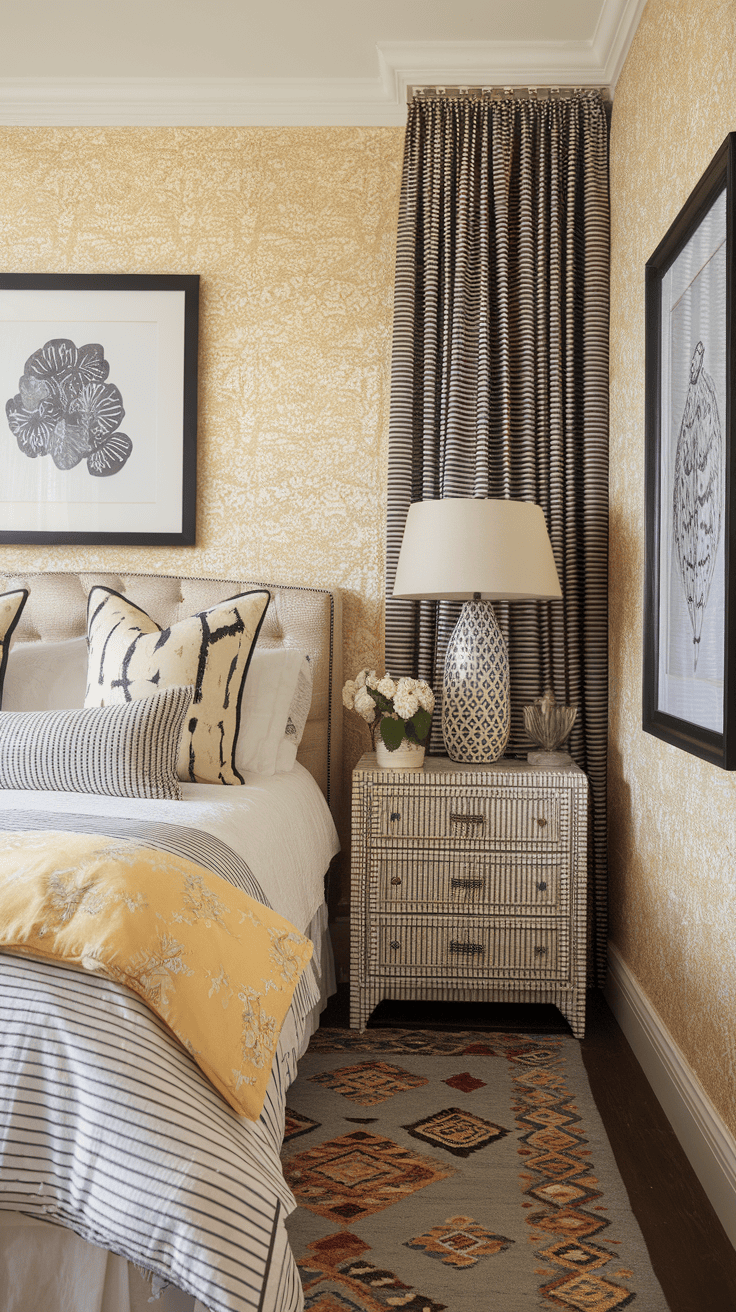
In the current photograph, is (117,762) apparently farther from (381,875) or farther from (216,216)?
(216,216)

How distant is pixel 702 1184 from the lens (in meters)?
1.67

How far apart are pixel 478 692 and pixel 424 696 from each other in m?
0.16

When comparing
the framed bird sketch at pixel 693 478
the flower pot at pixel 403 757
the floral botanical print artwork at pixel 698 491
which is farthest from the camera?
the flower pot at pixel 403 757

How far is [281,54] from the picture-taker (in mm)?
2752

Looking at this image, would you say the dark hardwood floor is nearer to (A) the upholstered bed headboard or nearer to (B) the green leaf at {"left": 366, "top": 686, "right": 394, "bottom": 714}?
(A) the upholstered bed headboard

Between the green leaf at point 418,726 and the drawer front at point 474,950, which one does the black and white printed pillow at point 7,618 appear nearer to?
the green leaf at point 418,726

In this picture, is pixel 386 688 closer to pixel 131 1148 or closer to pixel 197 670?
pixel 197 670

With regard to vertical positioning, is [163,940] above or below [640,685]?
below

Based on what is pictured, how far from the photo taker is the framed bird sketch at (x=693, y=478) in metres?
1.53

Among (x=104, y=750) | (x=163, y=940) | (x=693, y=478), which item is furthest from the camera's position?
(x=104, y=750)

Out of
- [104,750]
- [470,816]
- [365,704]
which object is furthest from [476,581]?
[104,750]

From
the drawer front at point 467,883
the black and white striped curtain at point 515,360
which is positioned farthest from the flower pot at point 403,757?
the black and white striped curtain at point 515,360

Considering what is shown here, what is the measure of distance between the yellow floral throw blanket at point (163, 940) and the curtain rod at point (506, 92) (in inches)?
102

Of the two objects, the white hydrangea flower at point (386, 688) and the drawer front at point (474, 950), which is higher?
the white hydrangea flower at point (386, 688)
